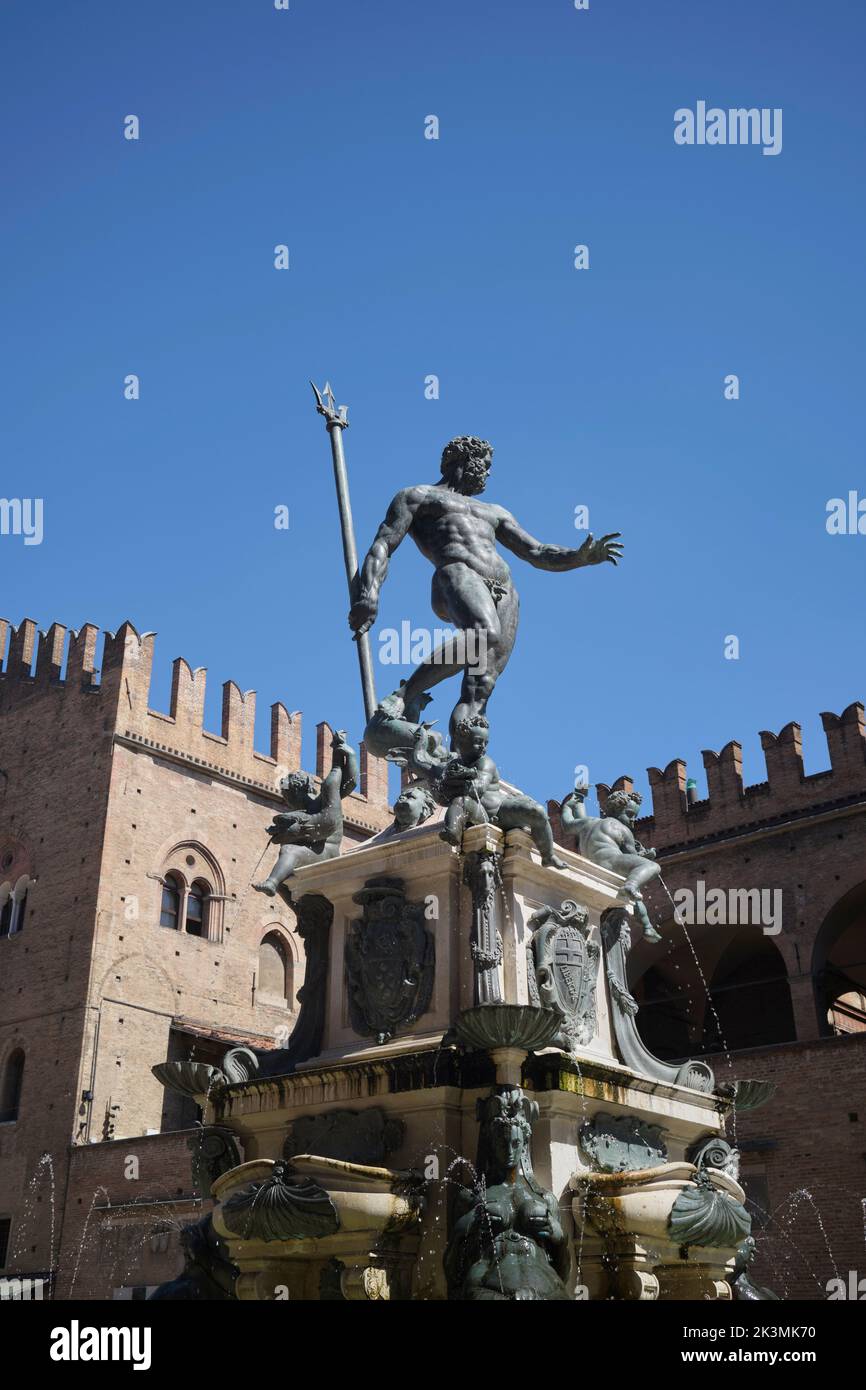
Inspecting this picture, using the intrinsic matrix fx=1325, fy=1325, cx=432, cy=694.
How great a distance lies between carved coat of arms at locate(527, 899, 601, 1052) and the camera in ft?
20.3

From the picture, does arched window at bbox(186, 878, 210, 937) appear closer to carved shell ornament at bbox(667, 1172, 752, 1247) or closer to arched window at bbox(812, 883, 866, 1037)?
arched window at bbox(812, 883, 866, 1037)

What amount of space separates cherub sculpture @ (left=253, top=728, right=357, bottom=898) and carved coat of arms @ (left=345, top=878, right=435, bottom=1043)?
47 cm

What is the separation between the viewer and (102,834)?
2714 cm

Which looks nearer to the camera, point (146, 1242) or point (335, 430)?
point (335, 430)

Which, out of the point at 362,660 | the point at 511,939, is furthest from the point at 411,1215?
the point at 362,660

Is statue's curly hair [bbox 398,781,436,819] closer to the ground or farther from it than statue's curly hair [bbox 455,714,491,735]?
closer to the ground

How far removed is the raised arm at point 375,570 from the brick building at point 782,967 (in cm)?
1328

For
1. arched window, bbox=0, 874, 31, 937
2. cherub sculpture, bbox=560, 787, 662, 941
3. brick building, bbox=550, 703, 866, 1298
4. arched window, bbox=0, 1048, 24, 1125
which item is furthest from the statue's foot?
arched window, bbox=0, 874, 31, 937

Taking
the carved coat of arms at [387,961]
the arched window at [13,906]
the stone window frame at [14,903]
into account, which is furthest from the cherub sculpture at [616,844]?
the arched window at [13,906]

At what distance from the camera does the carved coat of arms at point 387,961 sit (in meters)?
6.19

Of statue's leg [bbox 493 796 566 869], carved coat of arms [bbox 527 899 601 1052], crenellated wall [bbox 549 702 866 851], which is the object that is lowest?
carved coat of arms [bbox 527 899 601 1052]

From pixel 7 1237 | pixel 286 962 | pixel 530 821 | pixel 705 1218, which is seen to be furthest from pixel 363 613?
pixel 286 962
